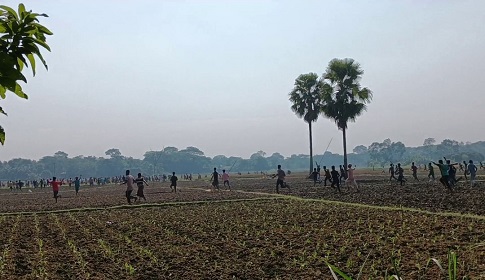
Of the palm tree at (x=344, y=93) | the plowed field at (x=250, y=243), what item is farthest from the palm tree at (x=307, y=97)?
the plowed field at (x=250, y=243)

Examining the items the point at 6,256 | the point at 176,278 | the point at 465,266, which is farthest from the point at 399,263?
the point at 6,256

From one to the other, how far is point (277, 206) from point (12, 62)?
67.7 feet

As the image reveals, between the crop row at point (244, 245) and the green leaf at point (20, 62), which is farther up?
the green leaf at point (20, 62)

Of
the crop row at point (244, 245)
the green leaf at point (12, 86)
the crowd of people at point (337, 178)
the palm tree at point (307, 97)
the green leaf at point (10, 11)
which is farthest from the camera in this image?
the palm tree at point (307, 97)

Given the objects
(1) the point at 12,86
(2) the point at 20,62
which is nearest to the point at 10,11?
(2) the point at 20,62

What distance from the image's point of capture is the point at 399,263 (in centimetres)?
952

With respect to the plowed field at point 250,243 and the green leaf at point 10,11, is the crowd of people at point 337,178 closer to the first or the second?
the plowed field at point 250,243

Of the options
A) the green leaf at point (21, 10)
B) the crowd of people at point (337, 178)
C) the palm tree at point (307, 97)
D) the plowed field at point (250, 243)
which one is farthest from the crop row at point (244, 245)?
the palm tree at point (307, 97)

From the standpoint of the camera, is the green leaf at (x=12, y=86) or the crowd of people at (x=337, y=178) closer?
the green leaf at (x=12, y=86)

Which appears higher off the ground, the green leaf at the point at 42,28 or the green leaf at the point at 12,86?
the green leaf at the point at 42,28

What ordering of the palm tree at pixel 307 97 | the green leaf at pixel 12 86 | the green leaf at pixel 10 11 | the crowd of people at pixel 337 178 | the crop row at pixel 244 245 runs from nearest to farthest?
the green leaf at pixel 12 86, the green leaf at pixel 10 11, the crop row at pixel 244 245, the crowd of people at pixel 337 178, the palm tree at pixel 307 97

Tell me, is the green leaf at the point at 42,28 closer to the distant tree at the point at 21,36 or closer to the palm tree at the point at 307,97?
the distant tree at the point at 21,36

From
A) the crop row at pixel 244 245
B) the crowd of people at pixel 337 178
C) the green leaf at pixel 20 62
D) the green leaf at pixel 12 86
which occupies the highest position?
the green leaf at pixel 20 62

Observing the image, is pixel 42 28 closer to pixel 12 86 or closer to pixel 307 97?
pixel 12 86
